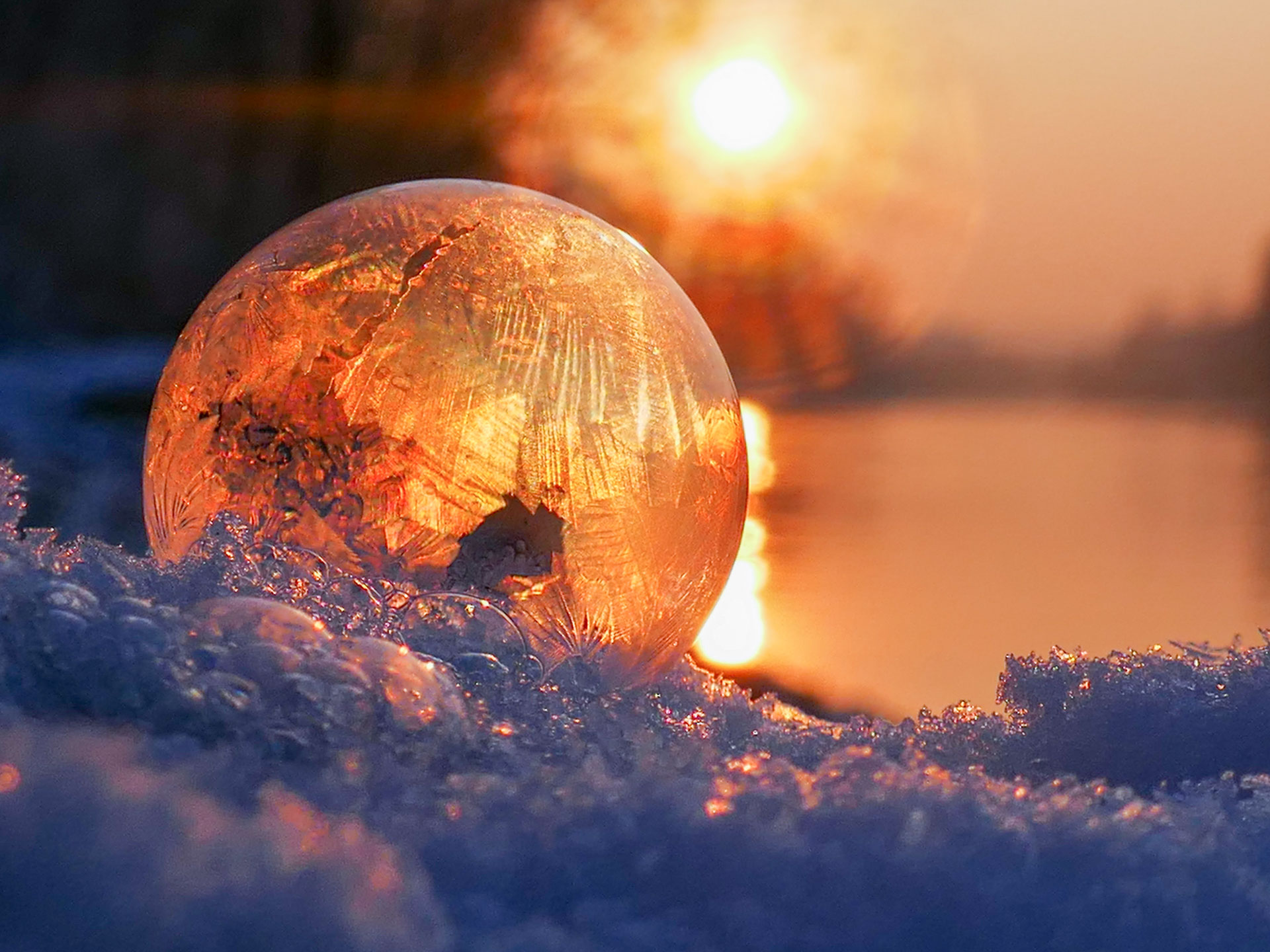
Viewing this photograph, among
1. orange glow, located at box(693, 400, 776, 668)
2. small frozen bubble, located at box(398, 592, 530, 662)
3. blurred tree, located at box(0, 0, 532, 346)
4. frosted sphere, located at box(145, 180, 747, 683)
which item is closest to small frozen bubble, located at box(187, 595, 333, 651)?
small frozen bubble, located at box(398, 592, 530, 662)

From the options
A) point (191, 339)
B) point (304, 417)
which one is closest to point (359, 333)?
point (304, 417)

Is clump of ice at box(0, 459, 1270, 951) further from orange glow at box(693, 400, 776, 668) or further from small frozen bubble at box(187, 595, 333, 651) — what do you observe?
orange glow at box(693, 400, 776, 668)

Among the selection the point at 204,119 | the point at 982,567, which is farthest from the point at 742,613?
the point at 204,119

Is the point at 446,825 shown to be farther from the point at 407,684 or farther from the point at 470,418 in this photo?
the point at 470,418

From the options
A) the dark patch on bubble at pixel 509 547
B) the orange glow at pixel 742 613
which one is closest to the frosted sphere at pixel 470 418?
the dark patch on bubble at pixel 509 547

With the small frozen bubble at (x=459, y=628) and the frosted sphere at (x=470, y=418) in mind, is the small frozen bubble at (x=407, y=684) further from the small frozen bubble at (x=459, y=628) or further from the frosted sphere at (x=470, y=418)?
the frosted sphere at (x=470, y=418)

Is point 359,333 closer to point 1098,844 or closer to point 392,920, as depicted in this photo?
point 392,920
